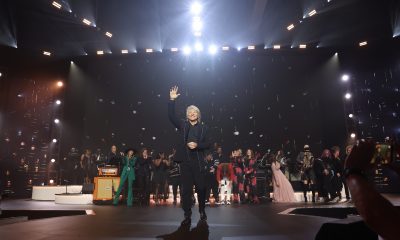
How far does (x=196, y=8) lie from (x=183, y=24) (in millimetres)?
1256

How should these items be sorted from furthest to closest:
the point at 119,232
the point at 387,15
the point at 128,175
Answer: the point at 387,15, the point at 128,175, the point at 119,232

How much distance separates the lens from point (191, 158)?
15.5 ft

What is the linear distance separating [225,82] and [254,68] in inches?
64.7

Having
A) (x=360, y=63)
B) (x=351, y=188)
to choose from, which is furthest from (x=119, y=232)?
(x=360, y=63)

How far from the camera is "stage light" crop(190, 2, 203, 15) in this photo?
11.6 meters

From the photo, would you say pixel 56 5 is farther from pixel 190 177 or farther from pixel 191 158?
pixel 190 177

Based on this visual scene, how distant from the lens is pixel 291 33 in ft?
43.3

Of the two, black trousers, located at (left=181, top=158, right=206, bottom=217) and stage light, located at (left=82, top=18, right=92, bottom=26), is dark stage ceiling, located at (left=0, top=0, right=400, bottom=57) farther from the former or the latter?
black trousers, located at (left=181, top=158, right=206, bottom=217)

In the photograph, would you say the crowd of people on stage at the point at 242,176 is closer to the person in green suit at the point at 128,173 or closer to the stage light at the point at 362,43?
the person in green suit at the point at 128,173

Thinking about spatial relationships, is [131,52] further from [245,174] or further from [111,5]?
[245,174]

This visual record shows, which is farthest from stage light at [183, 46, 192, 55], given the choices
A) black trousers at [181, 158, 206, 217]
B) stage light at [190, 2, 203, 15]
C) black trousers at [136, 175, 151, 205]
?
black trousers at [181, 158, 206, 217]

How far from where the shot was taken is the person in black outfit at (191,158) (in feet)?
15.1

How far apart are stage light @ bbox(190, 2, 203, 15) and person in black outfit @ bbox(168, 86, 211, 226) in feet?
25.7

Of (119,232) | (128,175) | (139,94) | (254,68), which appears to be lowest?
(119,232)
